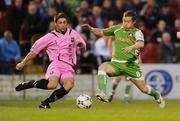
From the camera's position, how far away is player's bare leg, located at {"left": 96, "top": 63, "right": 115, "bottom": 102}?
1673cm

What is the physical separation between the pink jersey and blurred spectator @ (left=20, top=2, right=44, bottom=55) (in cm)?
763

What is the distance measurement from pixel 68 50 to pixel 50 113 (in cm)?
280

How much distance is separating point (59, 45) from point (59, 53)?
19 cm

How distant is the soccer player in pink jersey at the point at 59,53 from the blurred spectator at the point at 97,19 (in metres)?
8.63

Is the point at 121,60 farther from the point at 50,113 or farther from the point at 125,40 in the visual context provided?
the point at 50,113

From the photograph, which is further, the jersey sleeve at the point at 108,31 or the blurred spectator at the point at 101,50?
the blurred spectator at the point at 101,50

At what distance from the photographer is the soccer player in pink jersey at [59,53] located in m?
16.7

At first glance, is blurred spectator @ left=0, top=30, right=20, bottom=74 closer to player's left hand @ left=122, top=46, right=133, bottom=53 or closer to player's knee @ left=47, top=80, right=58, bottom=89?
player's knee @ left=47, top=80, right=58, bottom=89

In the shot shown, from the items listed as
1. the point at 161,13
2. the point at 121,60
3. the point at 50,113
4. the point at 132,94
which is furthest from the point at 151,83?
the point at 50,113

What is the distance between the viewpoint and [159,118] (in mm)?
13836

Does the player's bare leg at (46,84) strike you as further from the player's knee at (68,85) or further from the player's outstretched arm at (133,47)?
the player's outstretched arm at (133,47)

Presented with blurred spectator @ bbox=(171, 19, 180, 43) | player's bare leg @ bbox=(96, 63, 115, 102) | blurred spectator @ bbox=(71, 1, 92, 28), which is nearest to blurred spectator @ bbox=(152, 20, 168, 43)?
blurred spectator @ bbox=(171, 19, 180, 43)

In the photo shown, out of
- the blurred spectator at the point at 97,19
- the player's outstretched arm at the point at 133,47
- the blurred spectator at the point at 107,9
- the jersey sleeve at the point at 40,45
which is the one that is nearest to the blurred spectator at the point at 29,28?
the blurred spectator at the point at 97,19

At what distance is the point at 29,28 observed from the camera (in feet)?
81.6
